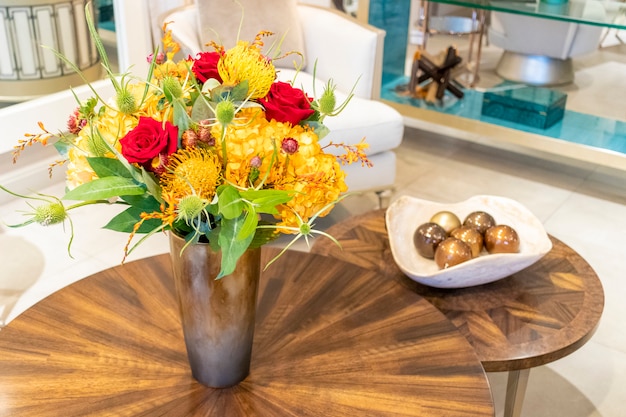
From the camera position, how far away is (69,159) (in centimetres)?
99

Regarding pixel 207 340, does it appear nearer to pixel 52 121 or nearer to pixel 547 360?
pixel 547 360

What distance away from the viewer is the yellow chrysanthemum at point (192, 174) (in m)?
0.86

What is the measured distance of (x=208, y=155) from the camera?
0.90 meters

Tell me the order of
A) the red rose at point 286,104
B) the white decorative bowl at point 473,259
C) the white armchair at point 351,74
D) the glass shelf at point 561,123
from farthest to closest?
the glass shelf at point 561,123 → the white armchair at point 351,74 → the white decorative bowl at point 473,259 → the red rose at point 286,104

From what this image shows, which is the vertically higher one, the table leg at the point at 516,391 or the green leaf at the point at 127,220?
the green leaf at the point at 127,220

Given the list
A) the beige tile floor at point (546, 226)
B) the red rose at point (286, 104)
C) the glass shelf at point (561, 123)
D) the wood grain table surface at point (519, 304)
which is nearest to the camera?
the red rose at point (286, 104)

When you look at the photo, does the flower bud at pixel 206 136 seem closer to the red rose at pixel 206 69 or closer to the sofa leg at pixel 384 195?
the red rose at pixel 206 69

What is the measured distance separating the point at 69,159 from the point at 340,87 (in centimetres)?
191

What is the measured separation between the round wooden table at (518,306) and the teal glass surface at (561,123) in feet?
4.93

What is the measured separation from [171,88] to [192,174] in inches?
5.4

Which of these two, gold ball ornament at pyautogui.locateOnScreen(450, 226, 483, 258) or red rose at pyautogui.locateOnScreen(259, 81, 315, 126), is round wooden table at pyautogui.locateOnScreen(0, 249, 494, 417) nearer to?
gold ball ornament at pyautogui.locateOnScreen(450, 226, 483, 258)

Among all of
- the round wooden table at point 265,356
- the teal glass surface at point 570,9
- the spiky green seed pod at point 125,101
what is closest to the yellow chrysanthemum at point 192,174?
the spiky green seed pod at point 125,101

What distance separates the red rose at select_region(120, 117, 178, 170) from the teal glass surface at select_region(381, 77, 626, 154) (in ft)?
8.59

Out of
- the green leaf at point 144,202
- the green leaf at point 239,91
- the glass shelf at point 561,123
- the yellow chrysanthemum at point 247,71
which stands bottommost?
the glass shelf at point 561,123
